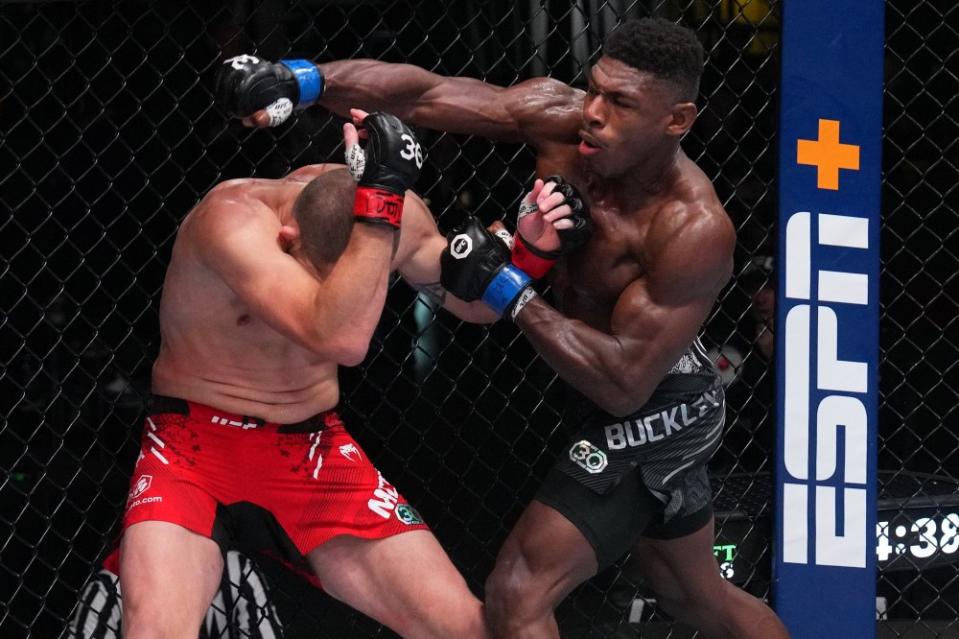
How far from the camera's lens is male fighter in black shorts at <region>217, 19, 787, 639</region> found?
2.35 meters

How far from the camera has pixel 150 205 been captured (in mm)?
3348

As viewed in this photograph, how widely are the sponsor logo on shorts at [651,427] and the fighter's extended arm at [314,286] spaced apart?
51 cm

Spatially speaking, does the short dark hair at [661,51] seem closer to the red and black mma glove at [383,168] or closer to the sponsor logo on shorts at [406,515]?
the red and black mma glove at [383,168]

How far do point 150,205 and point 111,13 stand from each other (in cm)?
50

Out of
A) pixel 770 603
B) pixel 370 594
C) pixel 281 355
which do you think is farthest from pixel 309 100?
pixel 770 603

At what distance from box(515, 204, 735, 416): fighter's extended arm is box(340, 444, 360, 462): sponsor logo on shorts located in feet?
1.35

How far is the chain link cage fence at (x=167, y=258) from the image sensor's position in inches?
122

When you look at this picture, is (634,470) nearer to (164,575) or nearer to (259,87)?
(164,575)

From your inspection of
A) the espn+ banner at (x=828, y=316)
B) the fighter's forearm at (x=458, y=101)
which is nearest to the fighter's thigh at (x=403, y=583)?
the fighter's forearm at (x=458, y=101)

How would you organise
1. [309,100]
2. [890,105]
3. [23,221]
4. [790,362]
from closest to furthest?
[309,100], [790,362], [23,221], [890,105]

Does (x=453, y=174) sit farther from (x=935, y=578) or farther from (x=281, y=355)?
(x=935, y=578)

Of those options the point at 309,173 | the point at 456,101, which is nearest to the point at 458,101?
the point at 456,101

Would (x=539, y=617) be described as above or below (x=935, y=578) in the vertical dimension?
above

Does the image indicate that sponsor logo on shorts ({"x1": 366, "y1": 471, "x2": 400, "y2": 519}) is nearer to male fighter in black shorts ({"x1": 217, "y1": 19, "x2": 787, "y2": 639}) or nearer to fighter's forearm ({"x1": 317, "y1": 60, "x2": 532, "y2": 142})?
male fighter in black shorts ({"x1": 217, "y1": 19, "x2": 787, "y2": 639})
